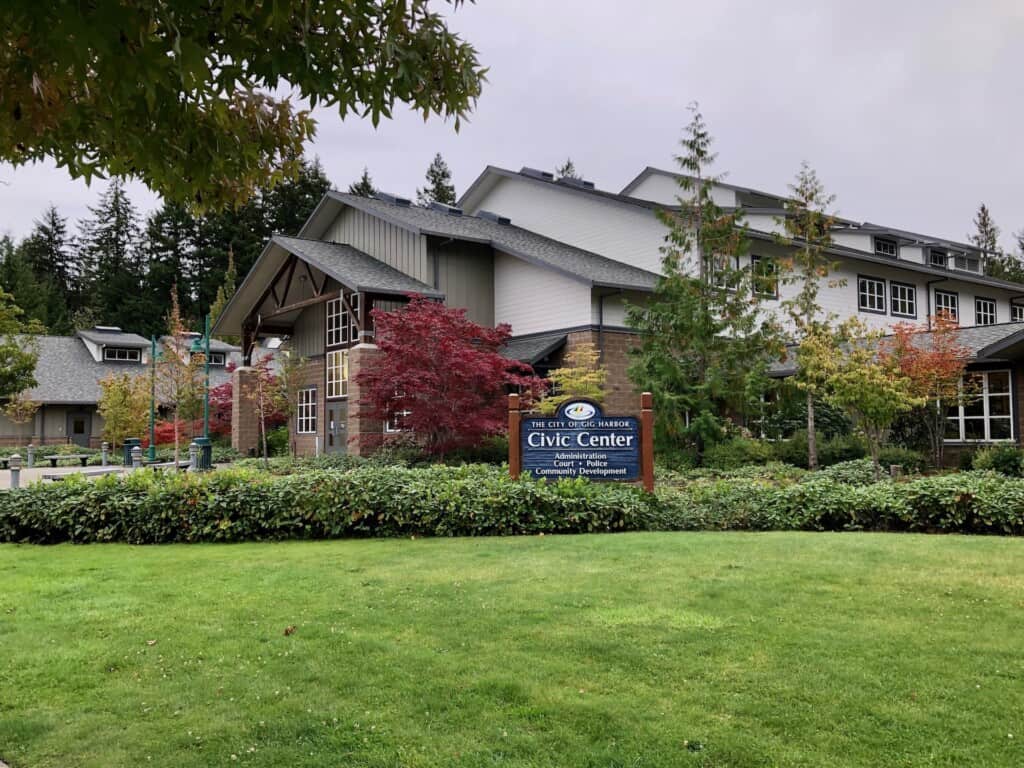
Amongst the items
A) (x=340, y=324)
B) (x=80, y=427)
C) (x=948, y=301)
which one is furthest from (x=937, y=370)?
(x=80, y=427)

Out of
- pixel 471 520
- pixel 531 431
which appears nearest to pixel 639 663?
pixel 471 520

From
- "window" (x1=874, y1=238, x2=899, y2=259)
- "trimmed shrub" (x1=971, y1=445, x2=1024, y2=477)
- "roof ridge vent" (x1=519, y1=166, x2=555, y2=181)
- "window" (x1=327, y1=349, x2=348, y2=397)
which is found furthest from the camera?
"window" (x1=874, y1=238, x2=899, y2=259)

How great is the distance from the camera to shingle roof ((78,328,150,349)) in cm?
4259

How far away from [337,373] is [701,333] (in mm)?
12186

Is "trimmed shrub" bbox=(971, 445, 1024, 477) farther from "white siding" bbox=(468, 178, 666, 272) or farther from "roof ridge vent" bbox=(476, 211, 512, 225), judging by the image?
"roof ridge vent" bbox=(476, 211, 512, 225)

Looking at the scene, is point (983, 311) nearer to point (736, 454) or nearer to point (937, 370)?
point (937, 370)

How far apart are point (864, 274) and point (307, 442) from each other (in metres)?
21.0

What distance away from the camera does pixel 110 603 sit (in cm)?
647

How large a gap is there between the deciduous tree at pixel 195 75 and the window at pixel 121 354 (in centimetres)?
4275

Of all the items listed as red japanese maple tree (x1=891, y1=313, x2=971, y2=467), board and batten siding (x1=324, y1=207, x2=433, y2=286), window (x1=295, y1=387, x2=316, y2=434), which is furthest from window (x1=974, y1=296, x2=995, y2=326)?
window (x1=295, y1=387, x2=316, y2=434)

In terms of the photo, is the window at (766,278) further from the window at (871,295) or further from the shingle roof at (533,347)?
the window at (871,295)

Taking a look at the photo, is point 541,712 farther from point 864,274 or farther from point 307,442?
point 864,274

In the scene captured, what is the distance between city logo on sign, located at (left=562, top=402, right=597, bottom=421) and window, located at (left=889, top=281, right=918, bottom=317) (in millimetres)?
23186

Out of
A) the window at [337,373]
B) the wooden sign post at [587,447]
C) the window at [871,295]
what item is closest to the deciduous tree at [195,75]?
the wooden sign post at [587,447]
